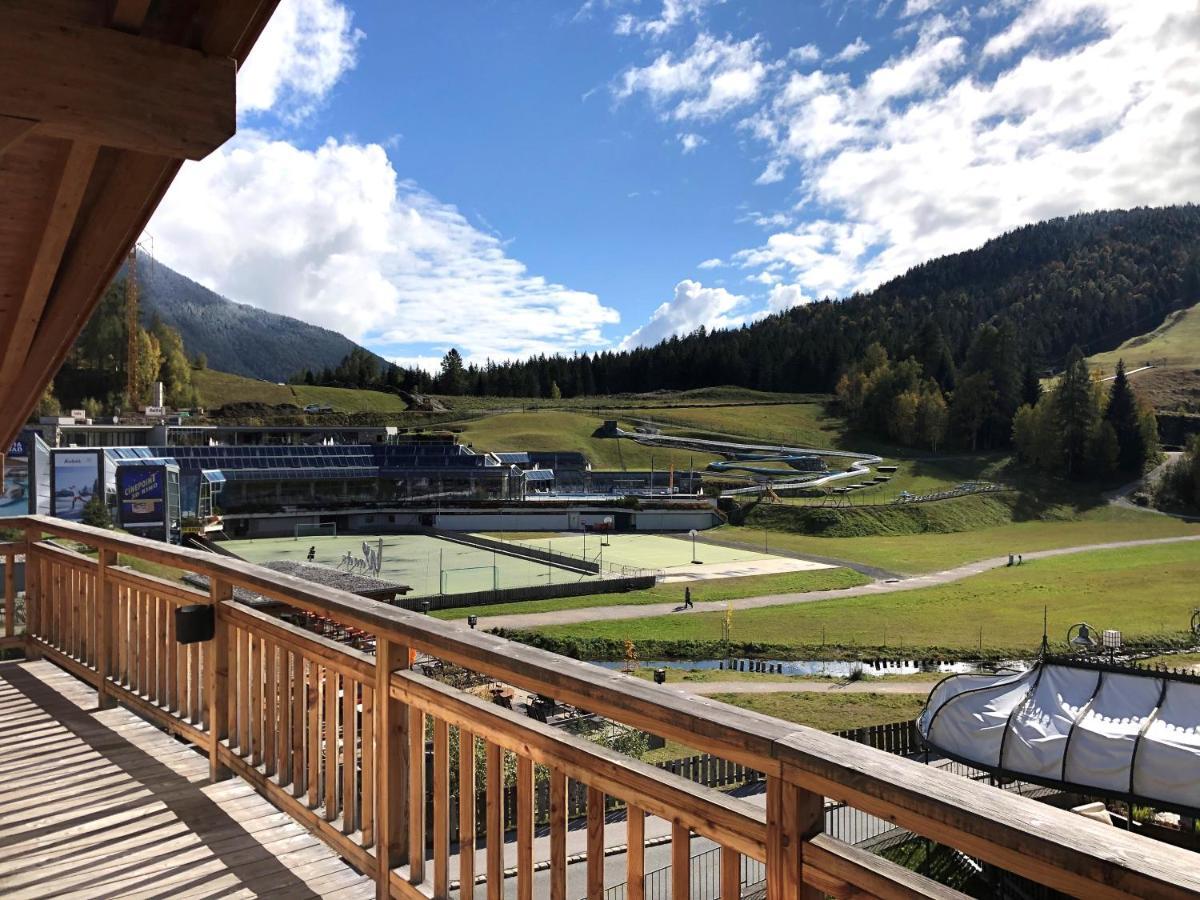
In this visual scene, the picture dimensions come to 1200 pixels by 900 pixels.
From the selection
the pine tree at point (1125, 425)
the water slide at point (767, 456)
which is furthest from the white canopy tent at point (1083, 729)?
the pine tree at point (1125, 425)

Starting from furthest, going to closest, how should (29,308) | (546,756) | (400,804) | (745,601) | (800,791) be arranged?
(745,601)
(29,308)
(400,804)
(546,756)
(800,791)

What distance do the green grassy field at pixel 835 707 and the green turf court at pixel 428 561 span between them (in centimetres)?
1711

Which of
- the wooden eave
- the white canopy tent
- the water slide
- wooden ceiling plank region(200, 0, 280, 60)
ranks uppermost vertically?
wooden ceiling plank region(200, 0, 280, 60)

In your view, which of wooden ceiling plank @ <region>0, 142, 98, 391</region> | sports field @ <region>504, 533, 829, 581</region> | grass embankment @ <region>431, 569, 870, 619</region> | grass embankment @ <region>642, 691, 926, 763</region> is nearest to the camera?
wooden ceiling plank @ <region>0, 142, 98, 391</region>

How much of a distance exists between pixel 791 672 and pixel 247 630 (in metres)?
25.3

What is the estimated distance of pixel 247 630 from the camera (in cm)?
Result: 429

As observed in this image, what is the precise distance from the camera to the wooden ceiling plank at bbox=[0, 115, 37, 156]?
2.34 metres

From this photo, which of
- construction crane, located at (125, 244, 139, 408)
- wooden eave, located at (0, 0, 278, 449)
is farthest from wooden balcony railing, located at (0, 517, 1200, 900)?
construction crane, located at (125, 244, 139, 408)

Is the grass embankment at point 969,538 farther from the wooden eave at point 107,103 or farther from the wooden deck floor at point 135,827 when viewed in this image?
the wooden eave at point 107,103

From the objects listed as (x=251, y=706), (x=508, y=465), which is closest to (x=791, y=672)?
(x=251, y=706)

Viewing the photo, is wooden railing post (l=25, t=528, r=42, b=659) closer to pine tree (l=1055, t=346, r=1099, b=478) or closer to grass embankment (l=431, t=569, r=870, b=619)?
grass embankment (l=431, t=569, r=870, b=619)

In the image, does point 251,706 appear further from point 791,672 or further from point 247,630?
point 791,672

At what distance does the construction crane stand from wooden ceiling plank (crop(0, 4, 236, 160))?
3955 inches

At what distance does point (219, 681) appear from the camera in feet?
14.9
